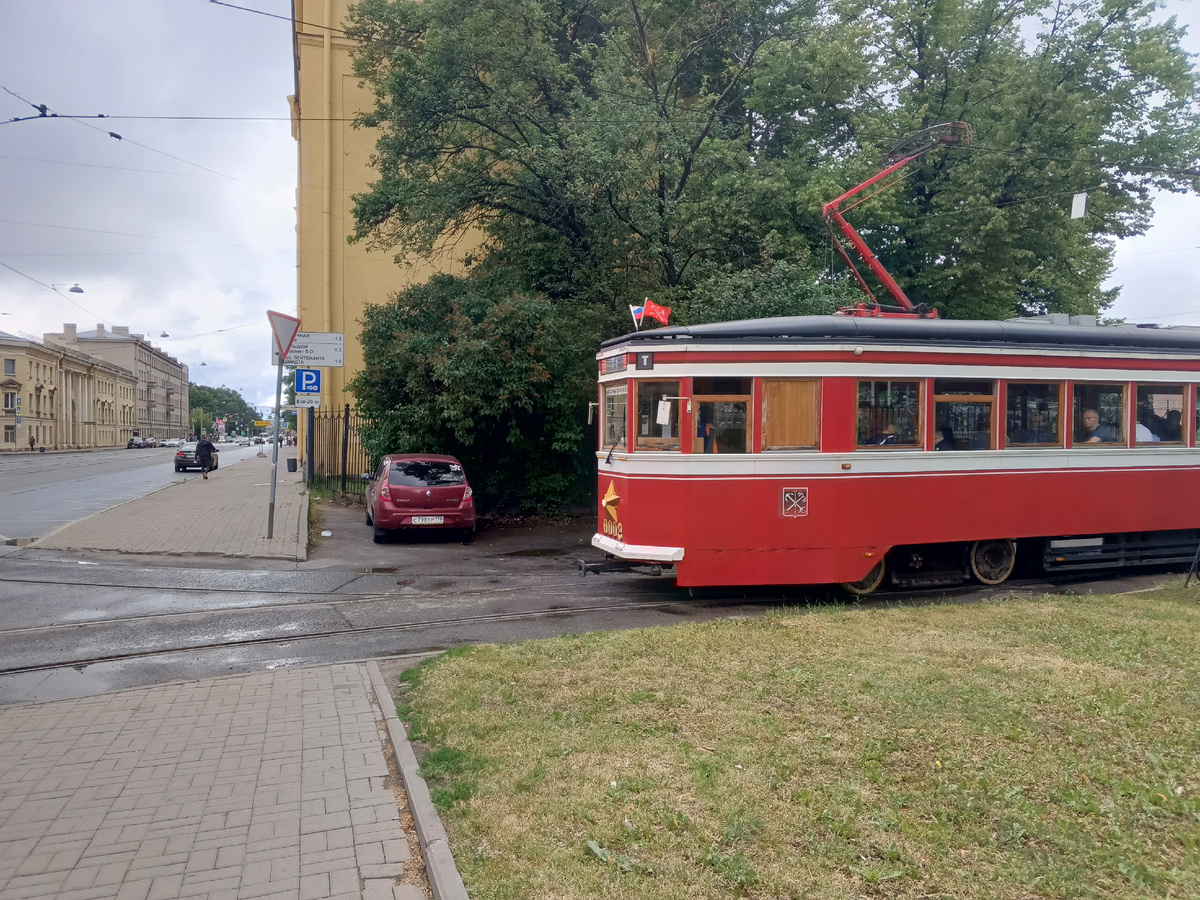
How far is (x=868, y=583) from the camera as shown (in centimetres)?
1071

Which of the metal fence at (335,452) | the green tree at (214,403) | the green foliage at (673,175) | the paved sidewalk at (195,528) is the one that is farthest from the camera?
the green tree at (214,403)

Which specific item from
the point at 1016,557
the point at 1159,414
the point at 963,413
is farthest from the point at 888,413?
the point at 1159,414

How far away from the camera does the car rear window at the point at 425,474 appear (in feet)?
52.4

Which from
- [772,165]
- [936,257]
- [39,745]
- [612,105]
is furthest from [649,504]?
[936,257]

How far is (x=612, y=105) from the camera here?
62.2 feet

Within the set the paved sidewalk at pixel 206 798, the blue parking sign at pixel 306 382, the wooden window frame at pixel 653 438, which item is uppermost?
the blue parking sign at pixel 306 382

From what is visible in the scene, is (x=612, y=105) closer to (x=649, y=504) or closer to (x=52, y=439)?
(x=649, y=504)

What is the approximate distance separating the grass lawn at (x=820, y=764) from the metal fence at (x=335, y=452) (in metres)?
17.5

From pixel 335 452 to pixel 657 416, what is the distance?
1850 centimetres

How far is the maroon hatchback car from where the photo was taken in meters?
15.7

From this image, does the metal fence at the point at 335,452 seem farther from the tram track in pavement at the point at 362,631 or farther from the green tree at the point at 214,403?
the green tree at the point at 214,403

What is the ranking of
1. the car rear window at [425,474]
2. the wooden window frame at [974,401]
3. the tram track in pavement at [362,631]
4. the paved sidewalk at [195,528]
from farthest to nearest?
1. the car rear window at [425,474]
2. the paved sidewalk at [195,528]
3. the wooden window frame at [974,401]
4. the tram track in pavement at [362,631]

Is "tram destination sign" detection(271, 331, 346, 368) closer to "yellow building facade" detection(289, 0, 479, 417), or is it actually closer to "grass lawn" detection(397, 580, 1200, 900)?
"yellow building facade" detection(289, 0, 479, 417)

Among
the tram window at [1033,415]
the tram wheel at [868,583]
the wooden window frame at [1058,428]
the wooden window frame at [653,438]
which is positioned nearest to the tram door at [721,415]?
the wooden window frame at [653,438]
